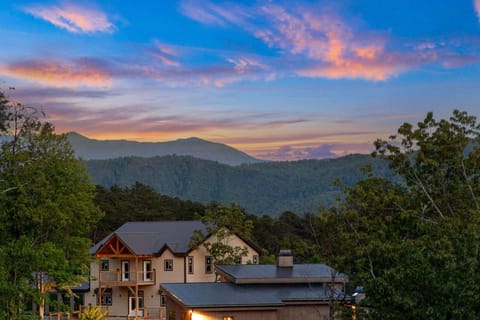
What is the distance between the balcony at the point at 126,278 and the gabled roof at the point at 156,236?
168cm

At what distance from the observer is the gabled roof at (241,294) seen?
101 feet

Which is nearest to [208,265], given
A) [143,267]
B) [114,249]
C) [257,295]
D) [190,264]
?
[190,264]

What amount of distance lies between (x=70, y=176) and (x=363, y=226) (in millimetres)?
16464

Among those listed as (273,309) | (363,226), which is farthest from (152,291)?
(363,226)

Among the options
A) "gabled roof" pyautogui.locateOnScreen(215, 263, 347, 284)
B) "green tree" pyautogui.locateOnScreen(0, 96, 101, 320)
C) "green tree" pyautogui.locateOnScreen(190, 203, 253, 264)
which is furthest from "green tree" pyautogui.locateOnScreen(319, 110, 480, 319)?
"green tree" pyautogui.locateOnScreen(190, 203, 253, 264)

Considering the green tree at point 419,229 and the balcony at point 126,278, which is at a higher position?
the green tree at point 419,229

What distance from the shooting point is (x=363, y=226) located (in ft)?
74.0

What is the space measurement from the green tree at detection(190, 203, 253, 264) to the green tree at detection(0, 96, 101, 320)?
52.2ft

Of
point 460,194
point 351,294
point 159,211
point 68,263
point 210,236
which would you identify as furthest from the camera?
point 159,211

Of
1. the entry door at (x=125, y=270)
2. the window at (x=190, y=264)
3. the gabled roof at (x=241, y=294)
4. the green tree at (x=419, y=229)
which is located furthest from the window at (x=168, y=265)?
the green tree at (x=419, y=229)

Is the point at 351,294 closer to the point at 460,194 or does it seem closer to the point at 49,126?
the point at 460,194

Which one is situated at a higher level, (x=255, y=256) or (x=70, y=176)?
(x=70, y=176)

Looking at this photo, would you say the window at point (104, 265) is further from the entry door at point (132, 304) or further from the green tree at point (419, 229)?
the green tree at point (419, 229)

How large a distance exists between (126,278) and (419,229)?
33.6 metres
